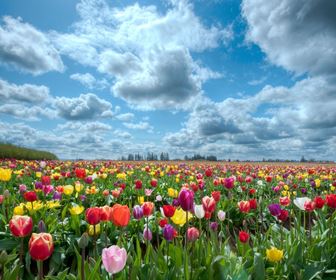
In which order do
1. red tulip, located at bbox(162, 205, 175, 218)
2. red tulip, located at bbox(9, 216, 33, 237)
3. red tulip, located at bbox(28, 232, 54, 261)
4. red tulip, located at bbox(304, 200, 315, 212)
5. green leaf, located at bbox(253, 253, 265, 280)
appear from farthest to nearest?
red tulip, located at bbox(304, 200, 315, 212), red tulip, located at bbox(162, 205, 175, 218), green leaf, located at bbox(253, 253, 265, 280), red tulip, located at bbox(9, 216, 33, 237), red tulip, located at bbox(28, 232, 54, 261)

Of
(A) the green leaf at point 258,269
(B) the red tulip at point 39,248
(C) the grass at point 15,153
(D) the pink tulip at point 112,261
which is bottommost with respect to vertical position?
(A) the green leaf at point 258,269

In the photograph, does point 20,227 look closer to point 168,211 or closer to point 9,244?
point 168,211

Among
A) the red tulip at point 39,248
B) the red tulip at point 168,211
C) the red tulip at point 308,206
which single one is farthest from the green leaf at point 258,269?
the red tulip at point 39,248

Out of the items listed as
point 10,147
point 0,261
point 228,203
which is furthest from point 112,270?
point 10,147

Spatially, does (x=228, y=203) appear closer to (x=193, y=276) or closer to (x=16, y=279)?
(x=193, y=276)

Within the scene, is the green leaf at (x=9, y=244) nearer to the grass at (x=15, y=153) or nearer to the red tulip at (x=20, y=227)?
the red tulip at (x=20, y=227)

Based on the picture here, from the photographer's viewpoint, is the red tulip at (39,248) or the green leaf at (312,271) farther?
the green leaf at (312,271)

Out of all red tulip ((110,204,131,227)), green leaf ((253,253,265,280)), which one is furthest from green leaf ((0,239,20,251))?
green leaf ((253,253,265,280))

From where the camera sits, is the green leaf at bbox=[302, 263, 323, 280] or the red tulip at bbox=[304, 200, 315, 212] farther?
the red tulip at bbox=[304, 200, 315, 212]

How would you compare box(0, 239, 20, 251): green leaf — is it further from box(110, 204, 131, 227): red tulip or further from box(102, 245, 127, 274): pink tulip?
box(102, 245, 127, 274): pink tulip

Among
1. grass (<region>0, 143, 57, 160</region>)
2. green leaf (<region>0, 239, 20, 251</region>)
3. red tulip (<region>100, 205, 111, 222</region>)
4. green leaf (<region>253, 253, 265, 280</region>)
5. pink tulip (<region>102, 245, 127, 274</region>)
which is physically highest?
grass (<region>0, 143, 57, 160</region>)

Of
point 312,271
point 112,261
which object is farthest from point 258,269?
point 112,261

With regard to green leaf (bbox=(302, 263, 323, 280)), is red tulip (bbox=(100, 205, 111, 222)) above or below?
above

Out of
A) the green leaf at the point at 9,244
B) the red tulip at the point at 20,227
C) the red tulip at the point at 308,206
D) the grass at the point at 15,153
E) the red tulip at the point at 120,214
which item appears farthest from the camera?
the grass at the point at 15,153
